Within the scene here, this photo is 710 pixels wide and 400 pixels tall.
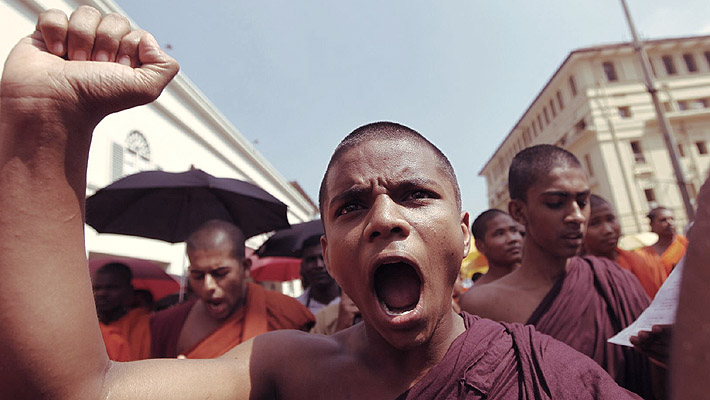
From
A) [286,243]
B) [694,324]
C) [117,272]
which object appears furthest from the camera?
[286,243]

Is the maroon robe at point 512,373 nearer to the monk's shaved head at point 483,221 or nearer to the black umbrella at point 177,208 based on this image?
the black umbrella at point 177,208

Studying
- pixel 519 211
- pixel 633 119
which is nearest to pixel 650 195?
pixel 633 119

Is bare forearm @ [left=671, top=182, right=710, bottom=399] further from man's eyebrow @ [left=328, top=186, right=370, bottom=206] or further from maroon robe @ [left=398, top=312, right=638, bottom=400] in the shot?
man's eyebrow @ [left=328, top=186, right=370, bottom=206]

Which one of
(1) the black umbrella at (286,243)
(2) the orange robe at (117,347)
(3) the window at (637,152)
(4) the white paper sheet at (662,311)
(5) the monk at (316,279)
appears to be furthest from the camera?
(3) the window at (637,152)

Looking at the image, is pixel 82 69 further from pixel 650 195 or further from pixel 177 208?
pixel 650 195

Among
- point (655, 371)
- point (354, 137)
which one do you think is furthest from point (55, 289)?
point (655, 371)

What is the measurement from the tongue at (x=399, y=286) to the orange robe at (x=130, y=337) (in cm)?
269

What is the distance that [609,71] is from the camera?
3050cm

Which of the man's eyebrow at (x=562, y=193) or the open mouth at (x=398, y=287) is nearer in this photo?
the open mouth at (x=398, y=287)

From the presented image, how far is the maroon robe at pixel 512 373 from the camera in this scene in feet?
4.36

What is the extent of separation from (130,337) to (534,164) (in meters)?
3.44

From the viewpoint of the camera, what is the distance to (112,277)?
426 centimetres

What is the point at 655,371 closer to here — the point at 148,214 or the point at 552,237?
the point at 552,237

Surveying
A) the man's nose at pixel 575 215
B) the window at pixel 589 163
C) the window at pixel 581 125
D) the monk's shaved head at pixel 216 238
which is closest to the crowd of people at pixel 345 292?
the man's nose at pixel 575 215
